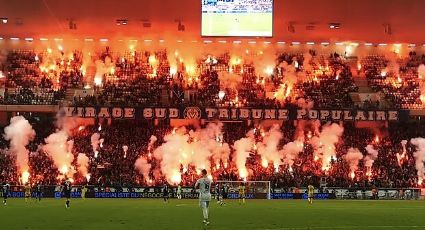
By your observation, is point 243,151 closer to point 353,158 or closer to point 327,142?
point 327,142

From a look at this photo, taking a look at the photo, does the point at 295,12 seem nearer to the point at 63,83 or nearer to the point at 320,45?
the point at 320,45

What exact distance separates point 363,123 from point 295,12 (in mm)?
16249

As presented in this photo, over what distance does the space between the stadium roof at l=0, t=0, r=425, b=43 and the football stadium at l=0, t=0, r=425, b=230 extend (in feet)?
0.55

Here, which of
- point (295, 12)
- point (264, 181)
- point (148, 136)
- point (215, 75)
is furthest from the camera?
point (215, 75)

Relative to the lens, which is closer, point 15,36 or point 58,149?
point 58,149

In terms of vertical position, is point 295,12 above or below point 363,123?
above

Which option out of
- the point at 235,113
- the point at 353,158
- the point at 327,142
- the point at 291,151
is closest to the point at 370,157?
the point at 353,158

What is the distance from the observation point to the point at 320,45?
5819 cm

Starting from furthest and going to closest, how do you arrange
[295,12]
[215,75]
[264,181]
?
[215,75] → [264,181] → [295,12]

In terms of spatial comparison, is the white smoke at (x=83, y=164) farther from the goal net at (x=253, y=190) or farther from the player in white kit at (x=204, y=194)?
the player in white kit at (x=204, y=194)

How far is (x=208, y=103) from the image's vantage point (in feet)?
180

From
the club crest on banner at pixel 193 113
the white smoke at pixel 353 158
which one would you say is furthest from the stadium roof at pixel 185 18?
the white smoke at pixel 353 158

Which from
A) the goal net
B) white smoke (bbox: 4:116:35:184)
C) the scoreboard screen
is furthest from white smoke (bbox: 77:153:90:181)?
the scoreboard screen

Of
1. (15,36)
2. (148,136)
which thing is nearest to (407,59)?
(148,136)
